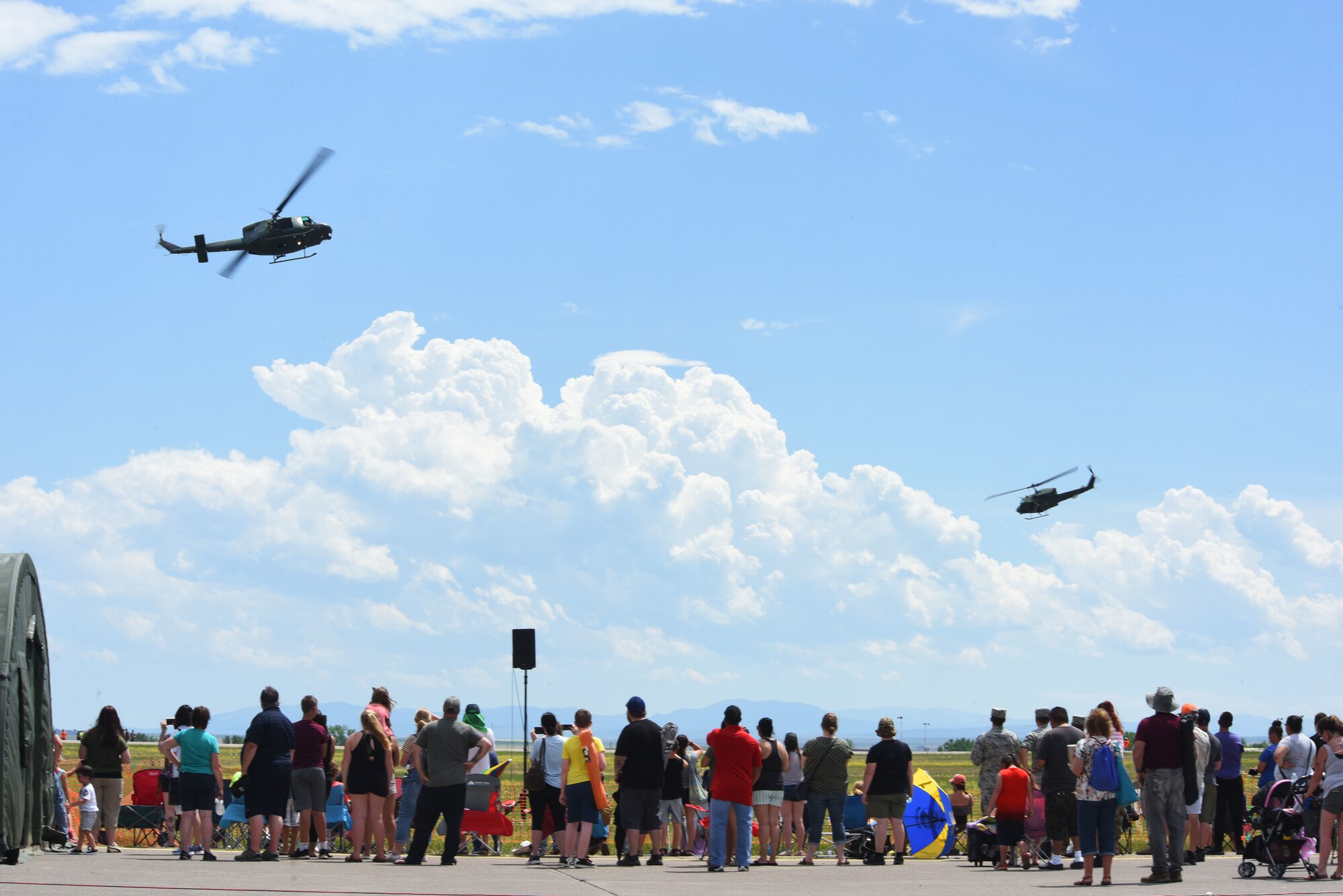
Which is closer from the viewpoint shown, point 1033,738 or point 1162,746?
point 1162,746

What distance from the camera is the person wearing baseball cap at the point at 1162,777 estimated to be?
37.4ft

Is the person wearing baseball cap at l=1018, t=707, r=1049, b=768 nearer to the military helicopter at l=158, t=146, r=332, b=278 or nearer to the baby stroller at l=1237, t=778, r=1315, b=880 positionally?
the baby stroller at l=1237, t=778, r=1315, b=880

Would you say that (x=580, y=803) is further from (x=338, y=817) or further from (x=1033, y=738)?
(x=1033, y=738)

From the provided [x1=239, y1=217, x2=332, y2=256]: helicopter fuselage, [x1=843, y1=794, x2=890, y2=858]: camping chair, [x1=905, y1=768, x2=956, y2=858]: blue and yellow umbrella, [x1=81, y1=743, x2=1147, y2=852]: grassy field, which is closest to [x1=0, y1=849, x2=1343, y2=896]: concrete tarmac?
[x1=843, y1=794, x2=890, y2=858]: camping chair

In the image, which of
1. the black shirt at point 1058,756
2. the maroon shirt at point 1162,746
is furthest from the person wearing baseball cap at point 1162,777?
the black shirt at point 1058,756

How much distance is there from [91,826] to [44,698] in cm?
142

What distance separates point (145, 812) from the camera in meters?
16.2

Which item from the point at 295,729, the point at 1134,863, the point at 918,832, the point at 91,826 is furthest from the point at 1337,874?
the point at 91,826

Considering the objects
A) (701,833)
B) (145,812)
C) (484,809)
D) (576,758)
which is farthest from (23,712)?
(701,833)

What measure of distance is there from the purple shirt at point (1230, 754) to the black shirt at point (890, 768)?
338cm

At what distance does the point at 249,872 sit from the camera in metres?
11.8

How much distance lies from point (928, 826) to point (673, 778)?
2.84m

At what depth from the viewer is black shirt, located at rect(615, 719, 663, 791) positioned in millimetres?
13133

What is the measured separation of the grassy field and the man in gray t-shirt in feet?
11.7
